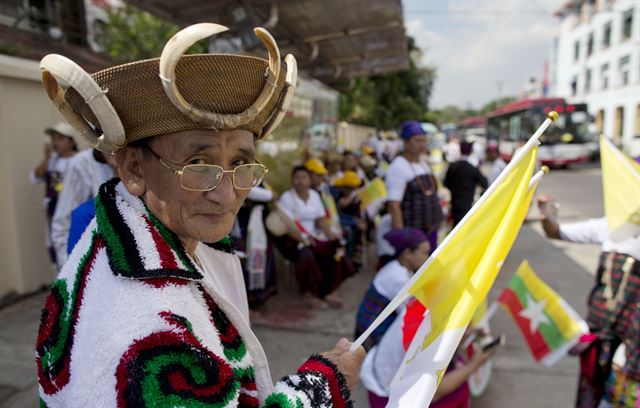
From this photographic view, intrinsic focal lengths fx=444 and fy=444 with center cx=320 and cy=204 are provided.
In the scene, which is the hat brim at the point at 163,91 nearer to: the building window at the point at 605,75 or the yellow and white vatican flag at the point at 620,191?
the yellow and white vatican flag at the point at 620,191

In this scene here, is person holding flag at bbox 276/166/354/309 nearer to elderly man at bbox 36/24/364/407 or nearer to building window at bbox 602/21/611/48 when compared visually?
elderly man at bbox 36/24/364/407

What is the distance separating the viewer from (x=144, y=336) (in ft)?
2.58

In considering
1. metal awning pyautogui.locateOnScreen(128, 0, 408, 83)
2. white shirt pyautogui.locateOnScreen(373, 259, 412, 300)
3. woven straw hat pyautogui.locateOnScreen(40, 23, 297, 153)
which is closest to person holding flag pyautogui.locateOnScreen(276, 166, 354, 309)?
metal awning pyautogui.locateOnScreen(128, 0, 408, 83)

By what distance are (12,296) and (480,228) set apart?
4.65m

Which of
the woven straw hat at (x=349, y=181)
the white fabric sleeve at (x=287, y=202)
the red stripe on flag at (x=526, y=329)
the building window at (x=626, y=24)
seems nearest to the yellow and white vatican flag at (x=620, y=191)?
the red stripe on flag at (x=526, y=329)

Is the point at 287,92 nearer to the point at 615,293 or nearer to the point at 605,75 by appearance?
the point at 615,293

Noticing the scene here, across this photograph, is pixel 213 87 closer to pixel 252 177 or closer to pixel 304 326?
pixel 252 177

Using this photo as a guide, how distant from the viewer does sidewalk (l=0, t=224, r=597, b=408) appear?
2.97 metres

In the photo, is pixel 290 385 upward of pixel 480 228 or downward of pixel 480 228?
downward

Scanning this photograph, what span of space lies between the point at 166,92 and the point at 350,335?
336 cm

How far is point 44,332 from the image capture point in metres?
0.99

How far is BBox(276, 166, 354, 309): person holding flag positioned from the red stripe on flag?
1.91 metres

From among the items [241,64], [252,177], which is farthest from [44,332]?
[241,64]

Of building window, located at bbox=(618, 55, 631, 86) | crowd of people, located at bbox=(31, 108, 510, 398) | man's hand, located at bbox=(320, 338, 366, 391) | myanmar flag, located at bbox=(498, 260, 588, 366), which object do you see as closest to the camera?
man's hand, located at bbox=(320, 338, 366, 391)
